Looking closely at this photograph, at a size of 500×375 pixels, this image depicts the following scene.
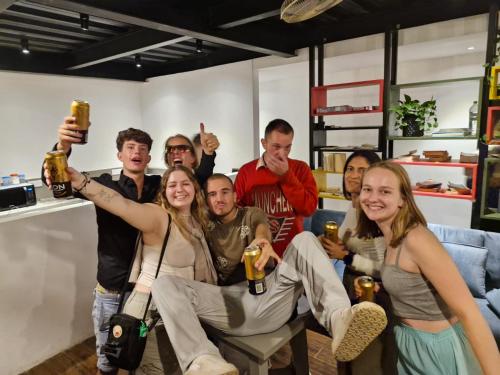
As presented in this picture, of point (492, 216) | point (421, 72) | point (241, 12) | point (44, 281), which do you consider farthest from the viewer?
point (421, 72)

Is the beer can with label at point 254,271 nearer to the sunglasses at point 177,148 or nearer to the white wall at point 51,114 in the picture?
the sunglasses at point 177,148

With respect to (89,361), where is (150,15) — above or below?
above

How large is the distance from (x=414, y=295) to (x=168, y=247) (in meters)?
1.01

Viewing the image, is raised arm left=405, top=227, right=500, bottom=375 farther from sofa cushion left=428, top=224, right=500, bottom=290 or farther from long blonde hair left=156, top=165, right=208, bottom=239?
sofa cushion left=428, top=224, right=500, bottom=290

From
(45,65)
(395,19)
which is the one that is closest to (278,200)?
(395,19)

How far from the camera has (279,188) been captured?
6.97 ft

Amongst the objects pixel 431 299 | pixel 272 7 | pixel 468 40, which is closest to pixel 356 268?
pixel 431 299

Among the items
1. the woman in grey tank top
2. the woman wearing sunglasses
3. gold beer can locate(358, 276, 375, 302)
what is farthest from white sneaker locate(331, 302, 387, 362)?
the woman wearing sunglasses

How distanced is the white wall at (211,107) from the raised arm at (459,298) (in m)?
3.76

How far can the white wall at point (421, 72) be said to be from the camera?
3.26 metres

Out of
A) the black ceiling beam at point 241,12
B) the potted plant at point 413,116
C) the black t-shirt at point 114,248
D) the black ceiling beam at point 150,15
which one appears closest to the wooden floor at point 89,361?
the black t-shirt at point 114,248

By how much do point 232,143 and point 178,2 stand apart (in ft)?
8.03

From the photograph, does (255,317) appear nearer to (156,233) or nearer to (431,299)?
(156,233)

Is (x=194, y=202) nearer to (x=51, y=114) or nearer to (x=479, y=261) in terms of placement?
(x=479, y=261)
